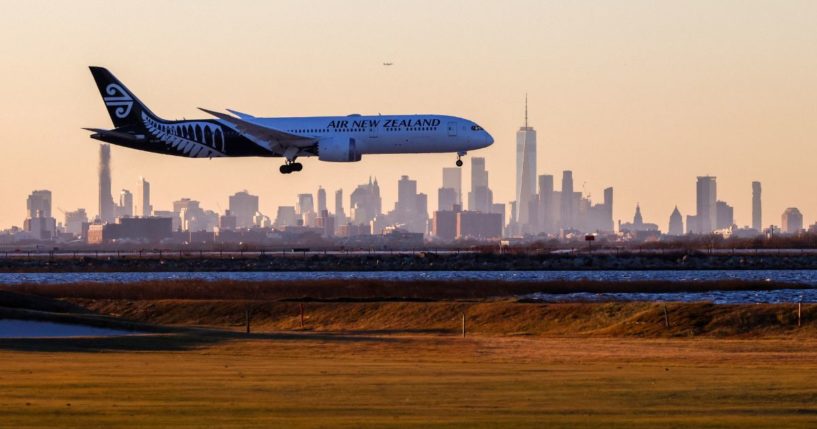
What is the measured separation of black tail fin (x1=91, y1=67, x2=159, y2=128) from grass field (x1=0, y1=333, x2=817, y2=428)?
5149 cm

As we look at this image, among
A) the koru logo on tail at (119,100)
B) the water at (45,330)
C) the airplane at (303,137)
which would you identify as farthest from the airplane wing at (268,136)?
the water at (45,330)

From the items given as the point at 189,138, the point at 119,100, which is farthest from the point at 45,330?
the point at 119,100

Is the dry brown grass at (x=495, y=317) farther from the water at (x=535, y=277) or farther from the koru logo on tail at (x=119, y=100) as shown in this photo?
the koru logo on tail at (x=119, y=100)

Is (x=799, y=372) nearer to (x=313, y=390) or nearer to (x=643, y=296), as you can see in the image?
(x=313, y=390)

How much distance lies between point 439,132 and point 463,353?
4339 cm

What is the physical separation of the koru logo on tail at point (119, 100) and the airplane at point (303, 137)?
5.28m

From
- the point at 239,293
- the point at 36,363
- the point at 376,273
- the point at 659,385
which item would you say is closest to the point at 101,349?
the point at 36,363

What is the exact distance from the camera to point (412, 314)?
60625 mm

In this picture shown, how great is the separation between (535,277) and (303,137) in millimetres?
29919

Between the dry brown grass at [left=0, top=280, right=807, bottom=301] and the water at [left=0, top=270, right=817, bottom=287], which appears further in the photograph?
the water at [left=0, top=270, right=817, bottom=287]

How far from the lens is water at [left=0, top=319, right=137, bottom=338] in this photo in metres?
49.8

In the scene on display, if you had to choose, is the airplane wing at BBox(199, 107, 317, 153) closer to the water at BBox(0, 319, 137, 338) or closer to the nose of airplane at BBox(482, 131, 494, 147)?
the nose of airplane at BBox(482, 131, 494, 147)

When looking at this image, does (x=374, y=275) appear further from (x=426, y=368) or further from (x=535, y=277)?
(x=426, y=368)

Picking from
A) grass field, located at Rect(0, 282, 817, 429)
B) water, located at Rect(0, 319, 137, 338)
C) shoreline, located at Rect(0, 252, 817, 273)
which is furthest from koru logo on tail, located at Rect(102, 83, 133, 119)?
water, located at Rect(0, 319, 137, 338)
